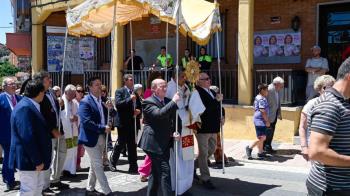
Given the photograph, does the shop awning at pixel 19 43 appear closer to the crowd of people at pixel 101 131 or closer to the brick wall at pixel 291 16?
the brick wall at pixel 291 16

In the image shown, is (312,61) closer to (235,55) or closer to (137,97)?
(235,55)

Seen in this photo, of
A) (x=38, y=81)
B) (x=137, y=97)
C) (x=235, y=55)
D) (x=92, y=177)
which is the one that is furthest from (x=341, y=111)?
(x=235, y=55)

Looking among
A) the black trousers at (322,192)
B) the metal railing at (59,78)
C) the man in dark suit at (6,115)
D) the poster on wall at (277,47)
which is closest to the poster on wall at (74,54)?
the metal railing at (59,78)

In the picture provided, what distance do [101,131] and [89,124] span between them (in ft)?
0.68

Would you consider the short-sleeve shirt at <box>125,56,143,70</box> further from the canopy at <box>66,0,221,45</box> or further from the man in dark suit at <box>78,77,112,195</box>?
the man in dark suit at <box>78,77,112,195</box>

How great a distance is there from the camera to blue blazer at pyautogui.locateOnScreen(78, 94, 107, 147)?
6.41m

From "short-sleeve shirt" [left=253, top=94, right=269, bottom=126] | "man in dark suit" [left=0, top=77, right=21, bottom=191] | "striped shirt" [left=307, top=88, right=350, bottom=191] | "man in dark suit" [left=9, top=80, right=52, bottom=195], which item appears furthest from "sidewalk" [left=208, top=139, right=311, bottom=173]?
"striped shirt" [left=307, top=88, right=350, bottom=191]

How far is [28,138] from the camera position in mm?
5273

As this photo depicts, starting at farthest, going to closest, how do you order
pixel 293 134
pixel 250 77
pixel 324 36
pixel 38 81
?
1. pixel 324 36
2. pixel 250 77
3. pixel 293 134
4. pixel 38 81

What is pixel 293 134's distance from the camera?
1102 centimetres

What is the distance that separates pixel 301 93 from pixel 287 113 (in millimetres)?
1224

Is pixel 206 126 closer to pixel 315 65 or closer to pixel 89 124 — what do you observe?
pixel 89 124

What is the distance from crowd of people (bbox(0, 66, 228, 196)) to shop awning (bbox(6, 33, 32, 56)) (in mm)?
12568

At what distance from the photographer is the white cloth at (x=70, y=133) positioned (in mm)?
7968
